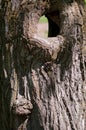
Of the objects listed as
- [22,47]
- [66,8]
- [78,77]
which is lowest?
[78,77]

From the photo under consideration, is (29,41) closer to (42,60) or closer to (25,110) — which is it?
(42,60)

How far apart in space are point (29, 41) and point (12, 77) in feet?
1.30

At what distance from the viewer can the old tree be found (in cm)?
414

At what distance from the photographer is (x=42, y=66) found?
422cm

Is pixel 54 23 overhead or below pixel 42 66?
overhead

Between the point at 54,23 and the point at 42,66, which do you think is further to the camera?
the point at 54,23

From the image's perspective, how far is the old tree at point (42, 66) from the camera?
4.14m

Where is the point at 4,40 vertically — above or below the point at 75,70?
above

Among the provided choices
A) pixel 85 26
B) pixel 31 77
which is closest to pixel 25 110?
pixel 31 77

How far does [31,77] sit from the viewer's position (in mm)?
4230

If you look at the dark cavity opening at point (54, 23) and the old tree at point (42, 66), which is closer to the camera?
the old tree at point (42, 66)

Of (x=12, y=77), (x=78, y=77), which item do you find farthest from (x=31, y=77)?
(x=78, y=77)

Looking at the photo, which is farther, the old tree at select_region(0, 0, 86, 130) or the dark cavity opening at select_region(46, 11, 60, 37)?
the dark cavity opening at select_region(46, 11, 60, 37)

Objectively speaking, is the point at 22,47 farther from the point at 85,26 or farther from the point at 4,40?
the point at 85,26
